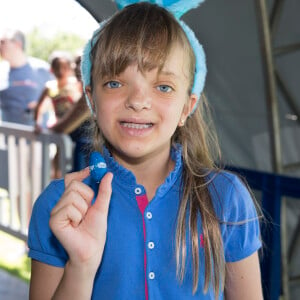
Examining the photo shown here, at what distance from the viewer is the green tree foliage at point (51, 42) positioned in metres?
11.1

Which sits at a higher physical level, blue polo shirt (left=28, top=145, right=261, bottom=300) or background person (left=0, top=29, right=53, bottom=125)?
blue polo shirt (left=28, top=145, right=261, bottom=300)

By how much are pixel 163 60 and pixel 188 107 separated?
19 centimetres

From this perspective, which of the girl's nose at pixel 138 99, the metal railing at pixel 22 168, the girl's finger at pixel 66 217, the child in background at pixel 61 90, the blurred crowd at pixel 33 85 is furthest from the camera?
the blurred crowd at pixel 33 85

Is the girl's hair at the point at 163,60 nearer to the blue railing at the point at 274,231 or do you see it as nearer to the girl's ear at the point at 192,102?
the girl's ear at the point at 192,102

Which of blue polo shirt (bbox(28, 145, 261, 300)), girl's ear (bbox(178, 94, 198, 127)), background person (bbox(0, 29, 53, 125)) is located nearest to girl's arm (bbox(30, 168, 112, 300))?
blue polo shirt (bbox(28, 145, 261, 300))

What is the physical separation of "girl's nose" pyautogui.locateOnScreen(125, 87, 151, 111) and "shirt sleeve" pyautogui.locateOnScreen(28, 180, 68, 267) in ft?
0.95

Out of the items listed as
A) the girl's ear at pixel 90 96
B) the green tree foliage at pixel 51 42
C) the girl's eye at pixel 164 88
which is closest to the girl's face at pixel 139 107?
the girl's eye at pixel 164 88

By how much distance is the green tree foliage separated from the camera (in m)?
11.1

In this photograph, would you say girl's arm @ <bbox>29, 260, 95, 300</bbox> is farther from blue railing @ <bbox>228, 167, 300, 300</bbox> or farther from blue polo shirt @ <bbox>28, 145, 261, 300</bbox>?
blue railing @ <bbox>228, 167, 300, 300</bbox>

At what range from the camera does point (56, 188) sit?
60.1 inches

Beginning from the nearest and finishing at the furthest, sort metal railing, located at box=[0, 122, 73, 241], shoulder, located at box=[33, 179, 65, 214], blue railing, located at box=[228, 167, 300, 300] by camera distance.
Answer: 1. shoulder, located at box=[33, 179, 65, 214]
2. blue railing, located at box=[228, 167, 300, 300]
3. metal railing, located at box=[0, 122, 73, 241]

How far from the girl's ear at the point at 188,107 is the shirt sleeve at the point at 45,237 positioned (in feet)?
1.14

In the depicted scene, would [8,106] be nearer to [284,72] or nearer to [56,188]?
[284,72]

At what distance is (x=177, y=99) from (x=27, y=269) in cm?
367
